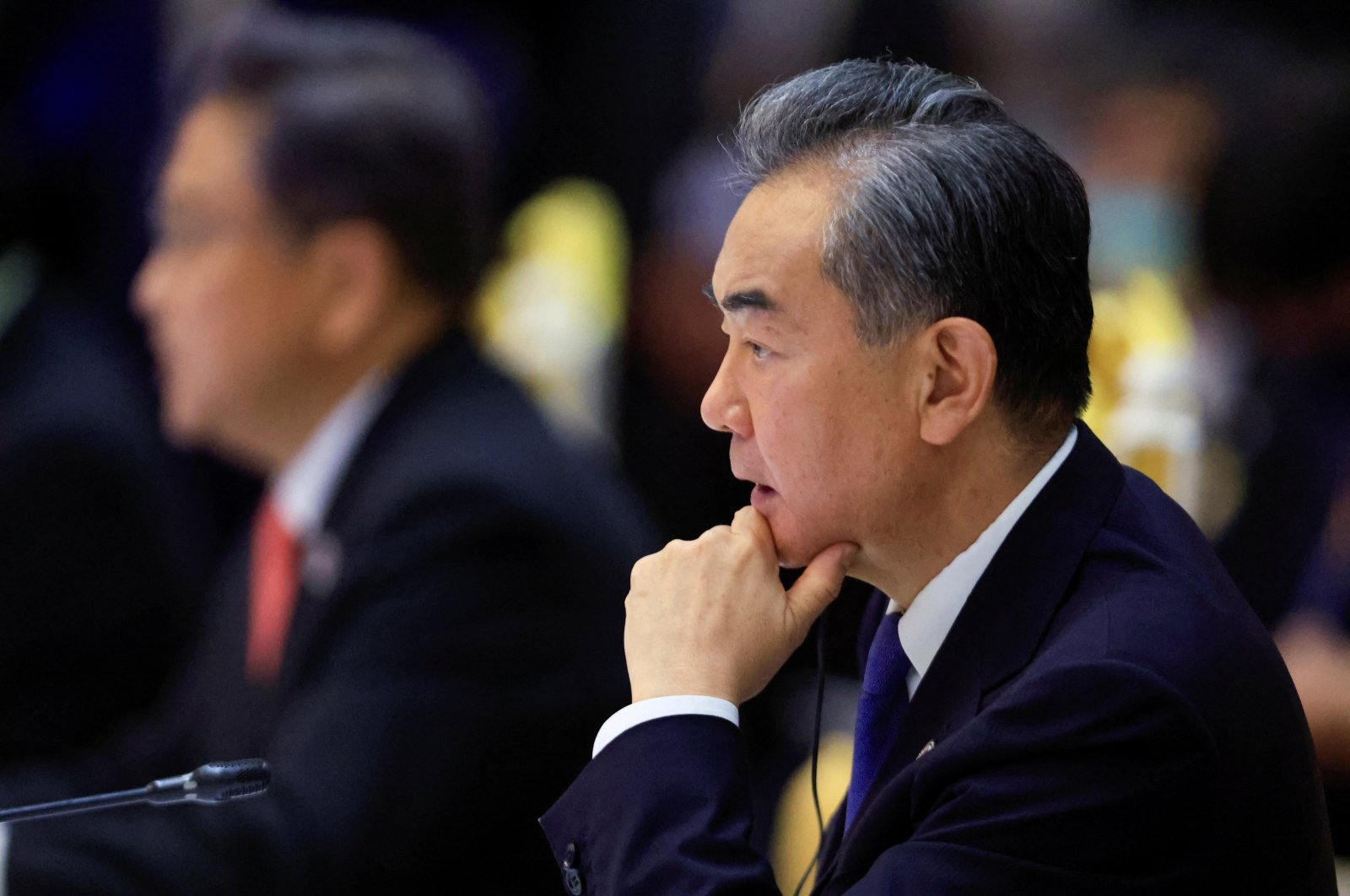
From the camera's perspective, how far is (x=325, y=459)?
9.70 ft

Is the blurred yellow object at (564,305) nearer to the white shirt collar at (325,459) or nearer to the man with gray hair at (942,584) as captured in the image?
the white shirt collar at (325,459)

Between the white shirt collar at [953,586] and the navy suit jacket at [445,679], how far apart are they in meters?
1.33

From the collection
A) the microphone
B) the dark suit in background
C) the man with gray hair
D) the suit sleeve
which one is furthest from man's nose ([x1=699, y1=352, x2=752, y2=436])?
the dark suit in background

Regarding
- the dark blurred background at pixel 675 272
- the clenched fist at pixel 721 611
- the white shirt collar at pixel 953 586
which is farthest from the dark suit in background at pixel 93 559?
the white shirt collar at pixel 953 586

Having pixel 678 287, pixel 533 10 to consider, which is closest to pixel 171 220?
pixel 533 10

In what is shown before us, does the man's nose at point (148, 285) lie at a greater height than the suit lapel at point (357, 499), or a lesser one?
greater

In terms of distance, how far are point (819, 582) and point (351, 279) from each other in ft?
5.73

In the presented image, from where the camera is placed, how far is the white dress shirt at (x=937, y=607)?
4.50ft

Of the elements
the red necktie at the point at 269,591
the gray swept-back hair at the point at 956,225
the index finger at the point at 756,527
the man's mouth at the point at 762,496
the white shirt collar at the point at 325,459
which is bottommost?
the red necktie at the point at 269,591

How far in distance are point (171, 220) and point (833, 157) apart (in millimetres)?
2101

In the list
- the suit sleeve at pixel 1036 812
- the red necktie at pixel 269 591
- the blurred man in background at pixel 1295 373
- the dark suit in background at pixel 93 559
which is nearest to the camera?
the suit sleeve at pixel 1036 812

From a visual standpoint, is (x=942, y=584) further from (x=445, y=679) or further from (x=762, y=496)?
(x=445, y=679)

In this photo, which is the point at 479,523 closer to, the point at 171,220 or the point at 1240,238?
the point at 171,220

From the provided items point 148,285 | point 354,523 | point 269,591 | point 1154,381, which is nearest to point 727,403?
point 1154,381
